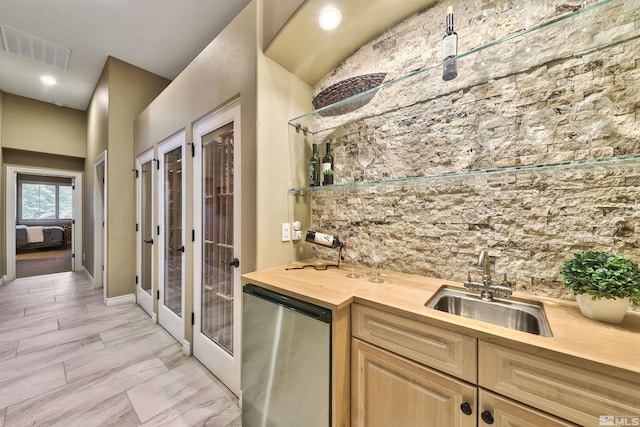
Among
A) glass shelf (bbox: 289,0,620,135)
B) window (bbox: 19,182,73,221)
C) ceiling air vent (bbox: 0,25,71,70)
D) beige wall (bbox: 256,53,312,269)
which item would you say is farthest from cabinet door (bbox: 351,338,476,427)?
window (bbox: 19,182,73,221)

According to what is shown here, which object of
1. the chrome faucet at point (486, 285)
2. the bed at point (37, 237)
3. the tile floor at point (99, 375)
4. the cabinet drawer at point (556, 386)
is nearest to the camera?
the cabinet drawer at point (556, 386)

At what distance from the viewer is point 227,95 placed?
72.7 inches

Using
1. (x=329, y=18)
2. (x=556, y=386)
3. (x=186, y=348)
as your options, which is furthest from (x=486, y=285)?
(x=186, y=348)

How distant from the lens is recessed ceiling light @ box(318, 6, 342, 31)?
4.98 ft

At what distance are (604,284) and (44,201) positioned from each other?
527 inches

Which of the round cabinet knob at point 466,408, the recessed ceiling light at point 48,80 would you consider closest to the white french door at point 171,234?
the round cabinet knob at point 466,408

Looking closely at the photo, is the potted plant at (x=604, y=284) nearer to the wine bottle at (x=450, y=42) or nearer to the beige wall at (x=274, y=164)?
the wine bottle at (x=450, y=42)

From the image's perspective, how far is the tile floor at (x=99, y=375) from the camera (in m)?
1.62

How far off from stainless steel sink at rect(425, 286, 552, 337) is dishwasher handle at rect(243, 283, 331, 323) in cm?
48

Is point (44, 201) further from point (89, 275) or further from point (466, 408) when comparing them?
point (466, 408)

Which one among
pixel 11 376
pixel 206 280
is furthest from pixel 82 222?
pixel 206 280

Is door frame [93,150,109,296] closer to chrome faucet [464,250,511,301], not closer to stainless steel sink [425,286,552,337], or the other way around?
stainless steel sink [425,286,552,337]

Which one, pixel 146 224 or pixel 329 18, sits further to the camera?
pixel 146 224

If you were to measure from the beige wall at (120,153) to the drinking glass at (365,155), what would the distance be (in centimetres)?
375
